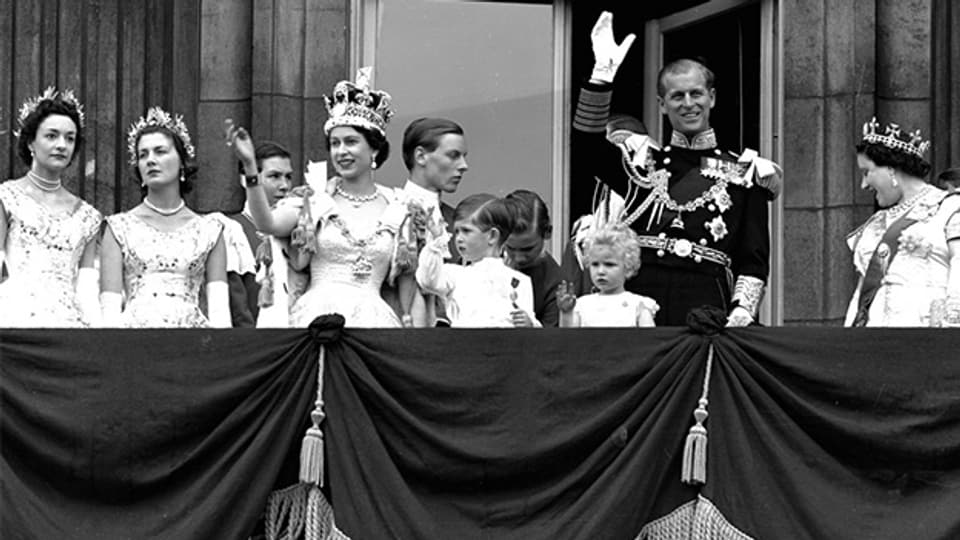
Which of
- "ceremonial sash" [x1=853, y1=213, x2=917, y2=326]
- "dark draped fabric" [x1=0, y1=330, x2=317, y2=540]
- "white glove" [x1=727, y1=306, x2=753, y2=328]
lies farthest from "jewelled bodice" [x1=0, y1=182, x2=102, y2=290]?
"ceremonial sash" [x1=853, y1=213, x2=917, y2=326]

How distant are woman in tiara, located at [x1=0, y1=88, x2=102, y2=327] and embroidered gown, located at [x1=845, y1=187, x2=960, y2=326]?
143 inches

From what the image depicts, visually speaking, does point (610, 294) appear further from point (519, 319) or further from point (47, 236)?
point (47, 236)

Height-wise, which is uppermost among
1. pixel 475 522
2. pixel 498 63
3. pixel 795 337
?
pixel 498 63

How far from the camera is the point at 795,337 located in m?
11.7

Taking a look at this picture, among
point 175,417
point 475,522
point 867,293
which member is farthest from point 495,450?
point 867,293

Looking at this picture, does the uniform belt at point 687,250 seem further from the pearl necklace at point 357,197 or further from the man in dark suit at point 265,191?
the man in dark suit at point 265,191

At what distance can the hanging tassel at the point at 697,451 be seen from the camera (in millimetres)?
11539

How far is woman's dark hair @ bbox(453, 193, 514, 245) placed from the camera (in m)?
12.7

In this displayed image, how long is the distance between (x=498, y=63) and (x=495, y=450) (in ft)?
16.1

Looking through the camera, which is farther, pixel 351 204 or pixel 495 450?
pixel 351 204

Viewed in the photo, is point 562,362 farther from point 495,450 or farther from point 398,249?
point 398,249

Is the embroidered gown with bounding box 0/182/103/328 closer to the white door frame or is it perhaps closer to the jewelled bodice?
the jewelled bodice

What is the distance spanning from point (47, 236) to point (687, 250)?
9.83 feet

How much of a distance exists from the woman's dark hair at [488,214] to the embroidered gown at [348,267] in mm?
A: 301
